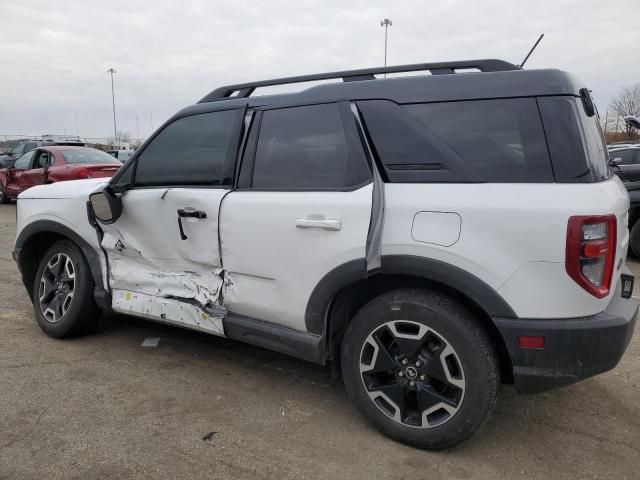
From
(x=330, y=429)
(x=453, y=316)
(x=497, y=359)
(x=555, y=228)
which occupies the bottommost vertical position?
(x=330, y=429)

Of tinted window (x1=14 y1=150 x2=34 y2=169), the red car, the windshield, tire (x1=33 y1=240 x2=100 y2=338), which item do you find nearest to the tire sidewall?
tire (x1=33 y1=240 x2=100 y2=338)

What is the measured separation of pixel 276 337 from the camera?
2.96 metres

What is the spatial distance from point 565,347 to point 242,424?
1730 mm

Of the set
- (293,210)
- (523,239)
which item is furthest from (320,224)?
(523,239)

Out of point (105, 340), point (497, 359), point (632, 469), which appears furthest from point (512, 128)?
point (105, 340)

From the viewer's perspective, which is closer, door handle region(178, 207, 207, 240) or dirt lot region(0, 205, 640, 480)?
dirt lot region(0, 205, 640, 480)

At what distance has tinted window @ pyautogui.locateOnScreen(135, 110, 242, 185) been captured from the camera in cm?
322

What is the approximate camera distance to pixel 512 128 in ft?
7.68

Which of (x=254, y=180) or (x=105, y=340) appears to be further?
(x=105, y=340)

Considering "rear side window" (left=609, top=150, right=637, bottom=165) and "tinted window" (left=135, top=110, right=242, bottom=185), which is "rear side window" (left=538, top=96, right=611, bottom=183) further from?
"rear side window" (left=609, top=150, right=637, bottom=165)

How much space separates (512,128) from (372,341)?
4.06ft

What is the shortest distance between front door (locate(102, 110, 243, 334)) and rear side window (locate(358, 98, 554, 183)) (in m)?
1.04

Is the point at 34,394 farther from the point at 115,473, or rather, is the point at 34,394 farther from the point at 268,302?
the point at 268,302

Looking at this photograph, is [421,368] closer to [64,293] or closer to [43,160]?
[64,293]
